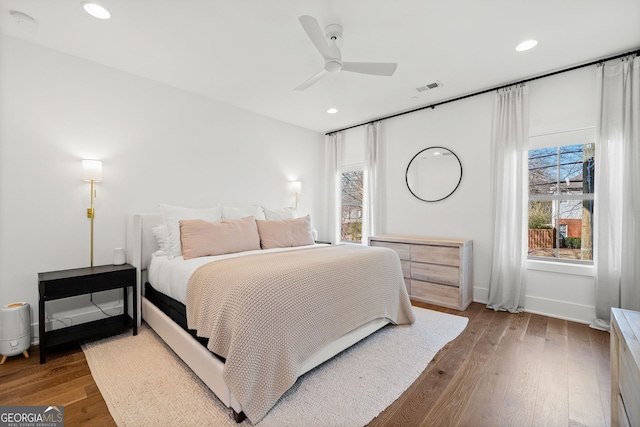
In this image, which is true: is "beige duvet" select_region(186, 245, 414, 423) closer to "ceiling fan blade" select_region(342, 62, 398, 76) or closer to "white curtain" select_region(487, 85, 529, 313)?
"ceiling fan blade" select_region(342, 62, 398, 76)

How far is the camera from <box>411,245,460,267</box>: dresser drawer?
10.5 feet

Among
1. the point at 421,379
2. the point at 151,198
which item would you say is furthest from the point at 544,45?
the point at 151,198

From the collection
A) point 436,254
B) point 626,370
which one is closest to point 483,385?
point 626,370

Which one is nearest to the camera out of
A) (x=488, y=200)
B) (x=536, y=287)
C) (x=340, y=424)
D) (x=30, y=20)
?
(x=340, y=424)

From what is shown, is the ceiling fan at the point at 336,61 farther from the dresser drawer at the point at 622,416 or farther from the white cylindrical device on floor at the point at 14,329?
the white cylindrical device on floor at the point at 14,329

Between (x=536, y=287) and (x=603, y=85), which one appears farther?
(x=536, y=287)

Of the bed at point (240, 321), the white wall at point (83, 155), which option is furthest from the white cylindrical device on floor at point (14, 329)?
the bed at point (240, 321)

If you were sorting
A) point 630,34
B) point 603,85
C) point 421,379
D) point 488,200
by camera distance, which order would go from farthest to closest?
point 488,200
point 603,85
point 630,34
point 421,379

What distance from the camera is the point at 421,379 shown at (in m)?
1.87

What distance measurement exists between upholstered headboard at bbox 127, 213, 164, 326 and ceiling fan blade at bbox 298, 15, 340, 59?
2.28 meters

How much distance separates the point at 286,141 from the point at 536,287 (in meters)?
3.92

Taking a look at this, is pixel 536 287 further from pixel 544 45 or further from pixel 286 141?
pixel 286 141

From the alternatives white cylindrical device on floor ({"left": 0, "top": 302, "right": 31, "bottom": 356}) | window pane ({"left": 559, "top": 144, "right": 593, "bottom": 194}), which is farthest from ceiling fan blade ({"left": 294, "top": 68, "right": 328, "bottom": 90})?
white cylindrical device on floor ({"left": 0, "top": 302, "right": 31, "bottom": 356})

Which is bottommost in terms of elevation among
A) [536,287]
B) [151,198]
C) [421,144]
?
[536,287]
